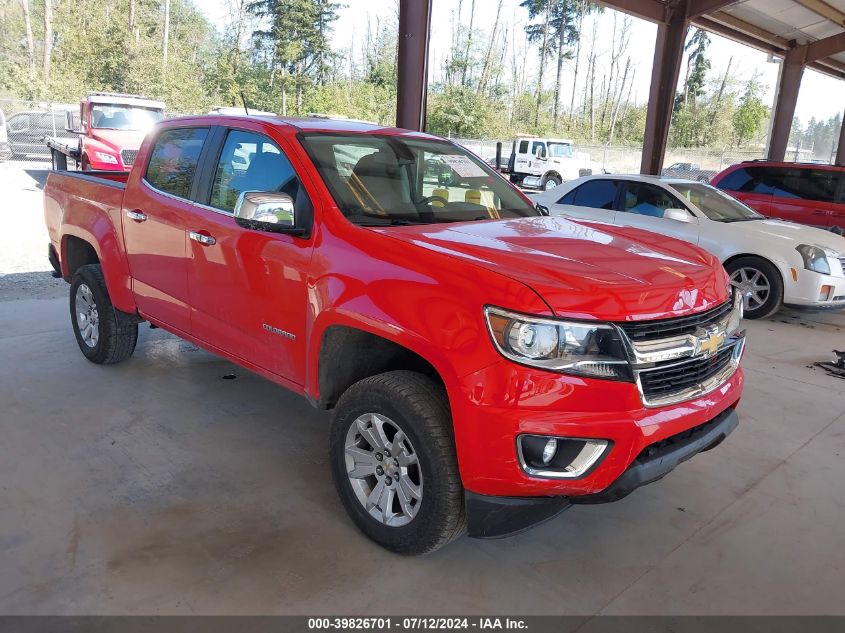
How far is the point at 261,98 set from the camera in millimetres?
44594

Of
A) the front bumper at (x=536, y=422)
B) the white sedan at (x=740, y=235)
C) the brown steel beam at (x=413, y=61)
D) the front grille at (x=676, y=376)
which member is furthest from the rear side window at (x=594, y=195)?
the front bumper at (x=536, y=422)

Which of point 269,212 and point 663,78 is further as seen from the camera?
point 663,78

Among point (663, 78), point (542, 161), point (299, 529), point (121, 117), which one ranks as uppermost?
point (663, 78)

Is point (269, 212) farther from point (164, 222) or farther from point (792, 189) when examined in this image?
point (792, 189)

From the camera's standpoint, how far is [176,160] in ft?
13.3

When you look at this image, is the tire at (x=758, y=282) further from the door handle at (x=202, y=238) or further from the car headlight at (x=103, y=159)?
the car headlight at (x=103, y=159)

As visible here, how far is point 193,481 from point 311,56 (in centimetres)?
4935

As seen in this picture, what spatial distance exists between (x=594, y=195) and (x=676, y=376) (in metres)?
6.19

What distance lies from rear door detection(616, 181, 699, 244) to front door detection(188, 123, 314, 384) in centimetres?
543

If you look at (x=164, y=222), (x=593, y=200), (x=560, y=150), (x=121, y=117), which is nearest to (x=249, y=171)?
(x=164, y=222)

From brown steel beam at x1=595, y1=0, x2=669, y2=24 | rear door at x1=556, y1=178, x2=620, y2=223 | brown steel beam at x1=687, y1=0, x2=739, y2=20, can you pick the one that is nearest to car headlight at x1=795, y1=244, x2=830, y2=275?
rear door at x1=556, y1=178, x2=620, y2=223

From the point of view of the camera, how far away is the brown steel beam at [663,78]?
1451cm

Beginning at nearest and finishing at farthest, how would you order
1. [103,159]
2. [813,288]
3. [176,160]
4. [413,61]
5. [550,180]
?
[176,160] < [813,288] < [413,61] < [103,159] < [550,180]

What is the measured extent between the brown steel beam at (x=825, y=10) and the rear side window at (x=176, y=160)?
16.3 metres
